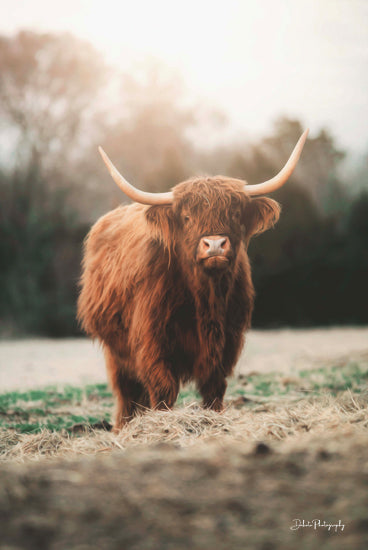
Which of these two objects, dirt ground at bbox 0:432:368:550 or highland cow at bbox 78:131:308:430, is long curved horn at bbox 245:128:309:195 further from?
dirt ground at bbox 0:432:368:550

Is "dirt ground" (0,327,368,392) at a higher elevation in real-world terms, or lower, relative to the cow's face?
lower

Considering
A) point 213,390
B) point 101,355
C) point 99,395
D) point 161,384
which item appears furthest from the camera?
point 101,355

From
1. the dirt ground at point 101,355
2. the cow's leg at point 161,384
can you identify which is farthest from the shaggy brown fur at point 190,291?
the dirt ground at point 101,355

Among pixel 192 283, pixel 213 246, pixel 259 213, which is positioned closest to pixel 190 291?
pixel 192 283

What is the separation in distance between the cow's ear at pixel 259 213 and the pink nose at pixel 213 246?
53 cm

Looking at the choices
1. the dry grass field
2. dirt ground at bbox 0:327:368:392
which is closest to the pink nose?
the dry grass field

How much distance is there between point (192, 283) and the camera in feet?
10.6

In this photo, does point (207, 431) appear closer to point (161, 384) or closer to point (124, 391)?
point (161, 384)

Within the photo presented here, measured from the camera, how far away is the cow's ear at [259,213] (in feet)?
11.3

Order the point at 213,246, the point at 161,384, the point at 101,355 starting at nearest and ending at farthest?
the point at 213,246
the point at 161,384
the point at 101,355

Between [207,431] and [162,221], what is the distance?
51.2 inches

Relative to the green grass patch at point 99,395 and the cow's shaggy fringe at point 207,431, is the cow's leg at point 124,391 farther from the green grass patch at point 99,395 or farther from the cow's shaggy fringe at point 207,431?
the cow's shaggy fringe at point 207,431

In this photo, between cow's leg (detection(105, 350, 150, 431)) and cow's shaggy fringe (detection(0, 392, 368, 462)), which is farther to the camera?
cow's leg (detection(105, 350, 150, 431))

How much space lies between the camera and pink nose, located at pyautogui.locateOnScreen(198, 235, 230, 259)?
2.92m
